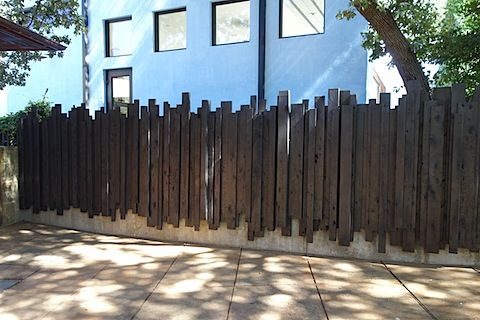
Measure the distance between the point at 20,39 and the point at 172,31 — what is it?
589 centimetres

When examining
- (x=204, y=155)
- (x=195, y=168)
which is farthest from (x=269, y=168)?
(x=195, y=168)

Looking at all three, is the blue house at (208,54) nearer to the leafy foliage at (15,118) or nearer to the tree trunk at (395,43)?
the leafy foliage at (15,118)

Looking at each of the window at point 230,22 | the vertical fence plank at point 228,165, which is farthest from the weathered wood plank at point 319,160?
the window at point 230,22

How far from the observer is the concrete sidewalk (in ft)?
10.2

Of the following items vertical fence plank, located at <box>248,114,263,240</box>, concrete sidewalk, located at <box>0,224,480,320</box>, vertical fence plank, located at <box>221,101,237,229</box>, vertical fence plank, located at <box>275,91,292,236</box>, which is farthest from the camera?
vertical fence plank, located at <box>221,101,237,229</box>

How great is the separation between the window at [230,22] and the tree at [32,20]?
324 cm

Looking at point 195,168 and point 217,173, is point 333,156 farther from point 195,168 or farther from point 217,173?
point 195,168

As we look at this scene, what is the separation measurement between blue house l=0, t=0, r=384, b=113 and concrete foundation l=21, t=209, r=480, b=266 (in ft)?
12.3

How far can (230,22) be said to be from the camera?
9.66 meters

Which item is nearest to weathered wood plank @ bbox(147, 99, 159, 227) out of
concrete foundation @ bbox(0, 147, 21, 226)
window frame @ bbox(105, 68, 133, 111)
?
concrete foundation @ bbox(0, 147, 21, 226)

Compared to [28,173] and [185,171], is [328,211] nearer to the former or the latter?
[185,171]

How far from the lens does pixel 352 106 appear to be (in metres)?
4.46

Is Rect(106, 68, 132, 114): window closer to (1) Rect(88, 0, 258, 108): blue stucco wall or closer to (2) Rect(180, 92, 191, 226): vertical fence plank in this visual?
(1) Rect(88, 0, 258, 108): blue stucco wall

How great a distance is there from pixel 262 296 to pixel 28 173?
4.72 meters
